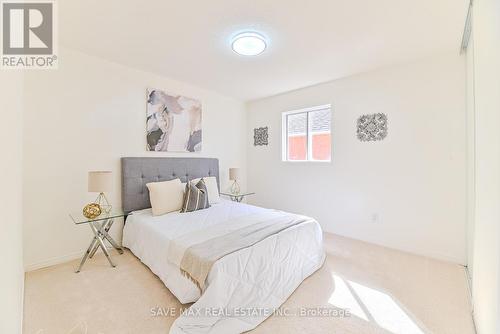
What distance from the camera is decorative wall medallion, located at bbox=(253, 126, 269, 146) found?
14.2ft

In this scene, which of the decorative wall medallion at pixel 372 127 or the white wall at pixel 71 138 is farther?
the decorative wall medallion at pixel 372 127

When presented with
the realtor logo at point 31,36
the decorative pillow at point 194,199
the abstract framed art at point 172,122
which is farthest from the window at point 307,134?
the realtor logo at point 31,36

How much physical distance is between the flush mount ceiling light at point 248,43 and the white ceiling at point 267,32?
81 mm

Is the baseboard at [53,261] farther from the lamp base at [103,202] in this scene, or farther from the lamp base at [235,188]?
the lamp base at [235,188]

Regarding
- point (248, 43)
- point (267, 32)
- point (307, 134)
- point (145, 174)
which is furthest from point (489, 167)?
point (145, 174)

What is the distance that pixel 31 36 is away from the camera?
6.51 feet

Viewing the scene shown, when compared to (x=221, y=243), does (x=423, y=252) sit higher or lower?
lower

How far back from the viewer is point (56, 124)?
93.7 inches

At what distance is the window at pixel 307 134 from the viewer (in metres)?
3.63

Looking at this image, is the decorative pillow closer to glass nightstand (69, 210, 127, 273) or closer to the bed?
the bed

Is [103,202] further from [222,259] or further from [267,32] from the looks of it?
[267,32]

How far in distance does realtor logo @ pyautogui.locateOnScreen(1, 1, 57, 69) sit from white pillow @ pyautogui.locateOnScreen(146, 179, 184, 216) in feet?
5.30

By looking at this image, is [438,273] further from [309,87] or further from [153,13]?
[153,13]

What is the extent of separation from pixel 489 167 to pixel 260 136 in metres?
3.46
